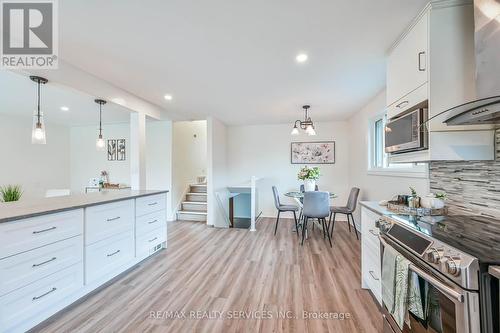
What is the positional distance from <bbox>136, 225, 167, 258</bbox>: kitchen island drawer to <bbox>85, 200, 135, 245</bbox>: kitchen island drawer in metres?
0.27

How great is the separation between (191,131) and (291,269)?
4818 mm

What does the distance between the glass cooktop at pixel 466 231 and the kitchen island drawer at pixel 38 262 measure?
2.60m

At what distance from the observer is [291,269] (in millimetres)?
2699

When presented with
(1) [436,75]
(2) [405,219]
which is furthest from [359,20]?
(2) [405,219]

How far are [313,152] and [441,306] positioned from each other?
452 centimetres

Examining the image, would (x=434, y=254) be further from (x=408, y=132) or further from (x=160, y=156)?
(x=160, y=156)

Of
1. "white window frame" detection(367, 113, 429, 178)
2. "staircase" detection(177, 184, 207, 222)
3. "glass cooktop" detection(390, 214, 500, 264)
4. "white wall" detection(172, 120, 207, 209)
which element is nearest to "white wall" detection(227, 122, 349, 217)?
"staircase" detection(177, 184, 207, 222)

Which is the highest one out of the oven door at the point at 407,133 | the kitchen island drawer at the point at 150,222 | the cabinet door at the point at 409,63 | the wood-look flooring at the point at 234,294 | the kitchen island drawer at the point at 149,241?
the cabinet door at the point at 409,63

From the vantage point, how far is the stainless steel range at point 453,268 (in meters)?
0.82

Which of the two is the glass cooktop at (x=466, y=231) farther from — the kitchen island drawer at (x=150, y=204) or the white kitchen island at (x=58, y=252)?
the kitchen island drawer at (x=150, y=204)

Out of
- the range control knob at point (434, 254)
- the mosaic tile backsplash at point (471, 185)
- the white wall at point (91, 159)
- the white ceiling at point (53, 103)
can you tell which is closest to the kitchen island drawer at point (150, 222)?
the white ceiling at point (53, 103)

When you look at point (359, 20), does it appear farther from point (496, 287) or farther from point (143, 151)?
point (143, 151)

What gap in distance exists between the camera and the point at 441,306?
3.27 feet

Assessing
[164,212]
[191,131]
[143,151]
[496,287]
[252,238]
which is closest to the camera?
[496,287]
